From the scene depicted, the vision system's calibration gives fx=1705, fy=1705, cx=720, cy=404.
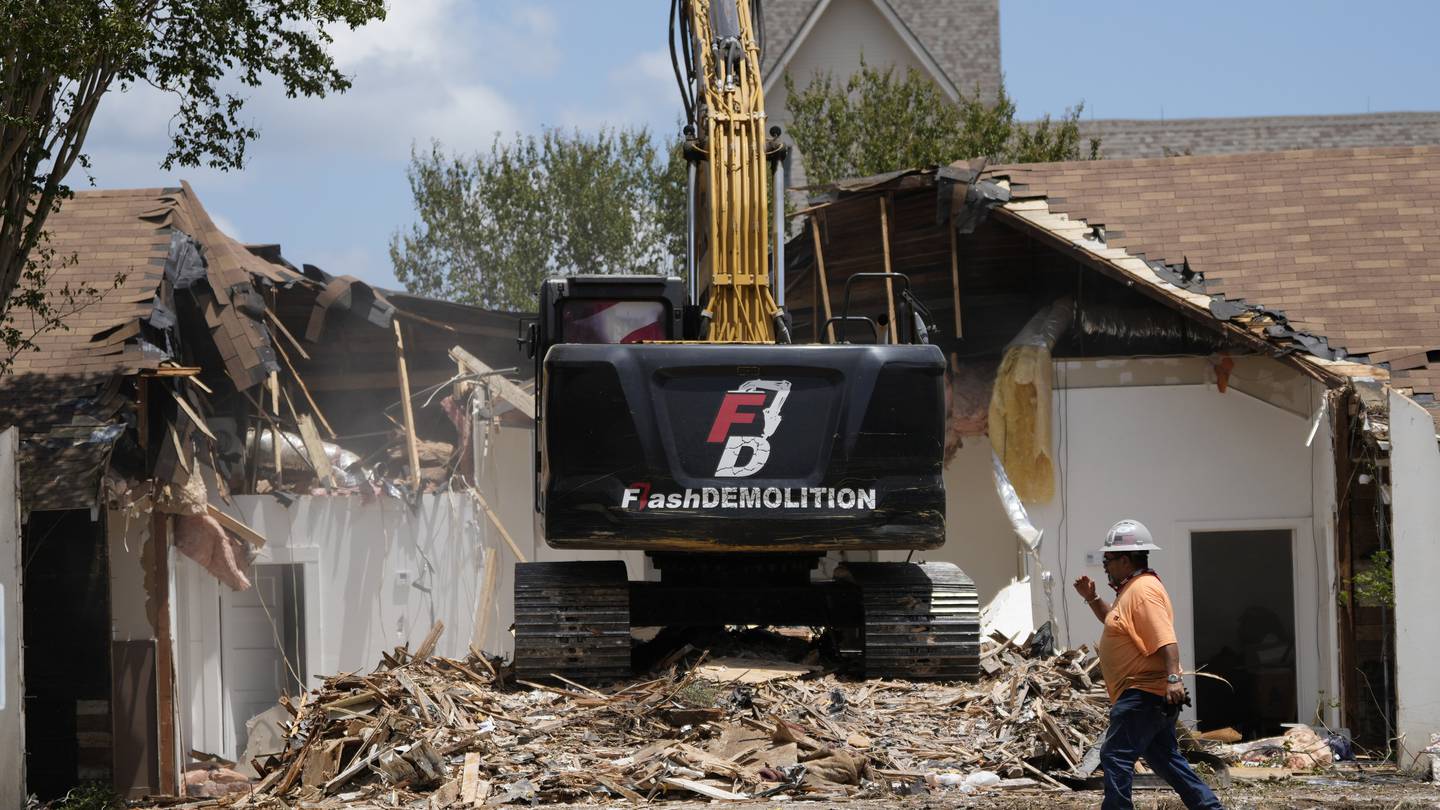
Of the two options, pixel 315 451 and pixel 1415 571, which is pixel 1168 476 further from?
pixel 315 451

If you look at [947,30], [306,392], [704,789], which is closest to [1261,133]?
[947,30]

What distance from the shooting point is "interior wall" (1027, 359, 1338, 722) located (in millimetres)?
18047

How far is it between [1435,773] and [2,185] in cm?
1176

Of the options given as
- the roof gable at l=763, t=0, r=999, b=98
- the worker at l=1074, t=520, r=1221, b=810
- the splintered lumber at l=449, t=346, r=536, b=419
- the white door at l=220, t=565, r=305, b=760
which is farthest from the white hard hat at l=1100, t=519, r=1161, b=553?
the roof gable at l=763, t=0, r=999, b=98

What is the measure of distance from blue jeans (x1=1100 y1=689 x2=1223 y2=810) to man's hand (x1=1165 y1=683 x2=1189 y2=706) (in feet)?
0.28

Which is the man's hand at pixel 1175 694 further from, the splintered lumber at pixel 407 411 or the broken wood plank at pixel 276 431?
the broken wood plank at pixel 276 431

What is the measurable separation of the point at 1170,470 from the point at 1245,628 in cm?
214

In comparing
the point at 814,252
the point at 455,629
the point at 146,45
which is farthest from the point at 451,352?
the point at 146,45

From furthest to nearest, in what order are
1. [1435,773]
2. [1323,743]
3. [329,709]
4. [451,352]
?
[451,352], [1323,743], [1435,773], [329,709]

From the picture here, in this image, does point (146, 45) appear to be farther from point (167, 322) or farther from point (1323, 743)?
point (1323, 743)

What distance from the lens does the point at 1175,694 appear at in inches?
321

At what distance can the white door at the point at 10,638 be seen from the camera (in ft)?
36.4

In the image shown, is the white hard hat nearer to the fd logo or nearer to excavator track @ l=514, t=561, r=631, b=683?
the fd logo

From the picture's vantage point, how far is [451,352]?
2192 cm
